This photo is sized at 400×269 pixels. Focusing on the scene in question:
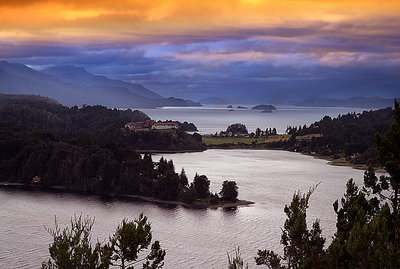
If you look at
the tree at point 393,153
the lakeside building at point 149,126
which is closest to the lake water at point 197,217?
the tree at point 393,153

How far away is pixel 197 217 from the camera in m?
52.2

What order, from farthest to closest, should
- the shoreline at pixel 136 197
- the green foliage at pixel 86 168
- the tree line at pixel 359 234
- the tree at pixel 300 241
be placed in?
the green foliage at pixel 86 168
the shoreline at pixel 136 197
the tree at pixel 300 241
the tree line at pixel 359 234

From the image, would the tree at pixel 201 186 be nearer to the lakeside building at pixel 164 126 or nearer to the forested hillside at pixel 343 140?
the forested hillside at pixel 343 140

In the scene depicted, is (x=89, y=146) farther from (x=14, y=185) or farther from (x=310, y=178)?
(x=310, y=178)

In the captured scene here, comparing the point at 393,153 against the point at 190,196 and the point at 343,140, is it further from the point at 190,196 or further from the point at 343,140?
the point at 343,140

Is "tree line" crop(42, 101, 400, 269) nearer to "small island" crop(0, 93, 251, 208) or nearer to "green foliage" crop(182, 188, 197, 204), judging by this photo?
"small island" crop(0, 93, 251, 208)

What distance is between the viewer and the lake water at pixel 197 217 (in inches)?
1533

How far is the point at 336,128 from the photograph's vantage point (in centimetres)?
12631

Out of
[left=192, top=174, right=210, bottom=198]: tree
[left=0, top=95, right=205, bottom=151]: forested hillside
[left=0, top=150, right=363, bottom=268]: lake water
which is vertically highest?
[left=0, top=95, right=205, bottom=151]: forested hillside

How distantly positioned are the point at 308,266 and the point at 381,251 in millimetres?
2493

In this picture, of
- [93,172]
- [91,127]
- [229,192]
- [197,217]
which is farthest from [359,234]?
[91,127]

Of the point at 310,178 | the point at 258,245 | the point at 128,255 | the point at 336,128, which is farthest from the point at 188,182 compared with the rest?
the point at 336,128

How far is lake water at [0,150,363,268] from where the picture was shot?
38938 millimetres

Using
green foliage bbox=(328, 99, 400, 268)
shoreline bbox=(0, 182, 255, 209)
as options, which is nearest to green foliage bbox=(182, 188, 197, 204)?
shoreline bbox=(0, 182, 255, 209)
